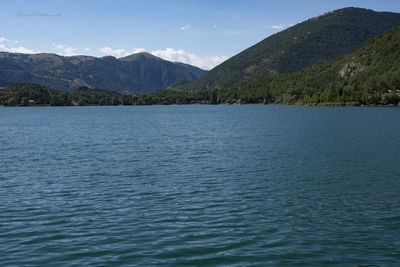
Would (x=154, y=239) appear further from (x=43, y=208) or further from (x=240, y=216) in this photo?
(x=43, y=208)

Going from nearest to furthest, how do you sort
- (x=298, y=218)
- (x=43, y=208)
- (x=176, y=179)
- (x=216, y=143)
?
1. (x=298, y=218)
2. (x=43, y=208)
3. (x=176, y=179)
4. (x=216, y=143)

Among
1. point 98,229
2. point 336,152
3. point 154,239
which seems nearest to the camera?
point 154,239

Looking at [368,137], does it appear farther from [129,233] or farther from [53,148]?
[129,233]

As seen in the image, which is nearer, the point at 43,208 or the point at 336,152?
the point at 43,208

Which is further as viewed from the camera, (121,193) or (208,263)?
(121,193)

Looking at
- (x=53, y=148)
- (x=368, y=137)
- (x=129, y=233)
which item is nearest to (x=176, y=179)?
(x=129, y=233)

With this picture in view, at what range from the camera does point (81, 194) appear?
31062 millimetres

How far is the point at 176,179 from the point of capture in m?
36.8

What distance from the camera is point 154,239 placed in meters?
20.8

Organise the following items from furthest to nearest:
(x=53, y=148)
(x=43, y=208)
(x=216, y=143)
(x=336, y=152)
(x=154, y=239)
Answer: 1. (x=216, y=143)
2. (x=53, y=148)
3. (x=336, y=152)
4. (x=43, y=208)
5. (x=154, y=239)

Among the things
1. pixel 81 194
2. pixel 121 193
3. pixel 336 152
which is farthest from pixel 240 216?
pixel 336 152

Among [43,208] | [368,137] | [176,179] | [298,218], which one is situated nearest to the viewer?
[298,218]

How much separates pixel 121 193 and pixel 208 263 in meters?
15.1

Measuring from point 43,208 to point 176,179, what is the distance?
43.6 ft
